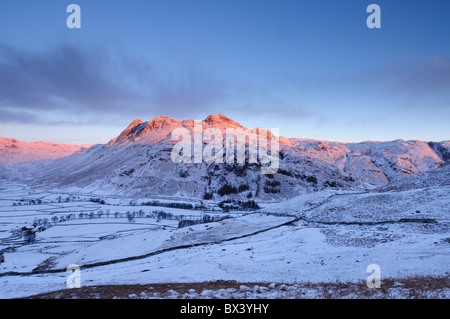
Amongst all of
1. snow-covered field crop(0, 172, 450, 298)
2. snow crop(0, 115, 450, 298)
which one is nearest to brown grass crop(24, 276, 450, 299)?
snow crop(0, 115, 450, 298)

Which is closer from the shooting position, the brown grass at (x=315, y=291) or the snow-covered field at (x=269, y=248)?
the brown grass at (x=315, y=291)

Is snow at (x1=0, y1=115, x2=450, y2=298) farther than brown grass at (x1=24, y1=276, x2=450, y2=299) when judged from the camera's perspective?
Yes

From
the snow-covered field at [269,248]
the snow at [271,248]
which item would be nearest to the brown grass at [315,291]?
the snow at [271,248]

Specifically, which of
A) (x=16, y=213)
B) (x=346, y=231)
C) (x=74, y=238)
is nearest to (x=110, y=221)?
(x=74, y=238)

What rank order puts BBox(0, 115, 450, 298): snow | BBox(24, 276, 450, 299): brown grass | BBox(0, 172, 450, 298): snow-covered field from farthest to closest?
1. BBox(0, 172, 450, 298): snow-covered field
2. BBox(0, 115, 450, 298): snow
3. BBox(24, 276, 450, 299): brown grass

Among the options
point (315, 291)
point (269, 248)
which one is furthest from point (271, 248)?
point (315, 291)

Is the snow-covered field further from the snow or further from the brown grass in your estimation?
the brown grass

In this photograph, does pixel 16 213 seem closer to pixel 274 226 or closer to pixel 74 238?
pixel 74 238

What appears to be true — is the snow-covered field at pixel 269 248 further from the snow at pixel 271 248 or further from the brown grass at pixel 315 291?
the brown grass at pixel 315 291

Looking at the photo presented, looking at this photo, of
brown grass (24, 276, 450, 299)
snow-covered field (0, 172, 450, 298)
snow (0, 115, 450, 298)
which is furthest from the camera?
snow-covered field (0, 172, 450, 298)
